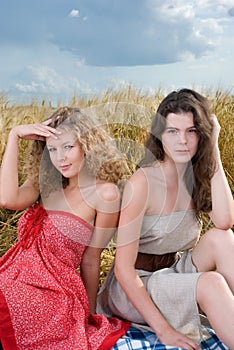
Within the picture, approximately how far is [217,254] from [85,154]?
0.70 meters

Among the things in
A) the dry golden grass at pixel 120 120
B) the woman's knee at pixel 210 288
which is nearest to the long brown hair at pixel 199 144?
the woman's knee at pixel 210 288

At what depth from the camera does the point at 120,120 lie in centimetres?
412

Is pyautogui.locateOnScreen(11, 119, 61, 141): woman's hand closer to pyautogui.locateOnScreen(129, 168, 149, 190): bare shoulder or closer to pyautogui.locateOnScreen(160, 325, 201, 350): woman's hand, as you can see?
pyautogui.locateOnScreen(129, 168, 149, 190): bare shoulder

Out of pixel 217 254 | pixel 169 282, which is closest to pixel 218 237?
pixel 217 254

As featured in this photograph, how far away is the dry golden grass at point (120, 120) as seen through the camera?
12.1 ft

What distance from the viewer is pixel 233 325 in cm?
221

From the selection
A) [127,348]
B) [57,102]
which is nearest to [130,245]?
[127,348]

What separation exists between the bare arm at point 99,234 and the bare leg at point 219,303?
0.45 metres

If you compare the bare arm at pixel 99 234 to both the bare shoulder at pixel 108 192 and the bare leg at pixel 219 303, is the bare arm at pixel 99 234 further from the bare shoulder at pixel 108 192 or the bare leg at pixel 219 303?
the bare leg at pixel 219 303

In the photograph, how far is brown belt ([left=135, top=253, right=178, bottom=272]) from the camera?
2.59 meters

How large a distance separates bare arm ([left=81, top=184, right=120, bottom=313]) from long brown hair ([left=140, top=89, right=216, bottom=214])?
0.21 meters

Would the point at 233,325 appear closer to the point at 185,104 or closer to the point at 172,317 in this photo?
the point at 172,317

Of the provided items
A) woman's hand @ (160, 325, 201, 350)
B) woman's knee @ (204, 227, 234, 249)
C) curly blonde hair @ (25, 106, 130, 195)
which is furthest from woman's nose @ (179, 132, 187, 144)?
woman's hand @ (160, 325, 201, 350)

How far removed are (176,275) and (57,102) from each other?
8.25 feet
